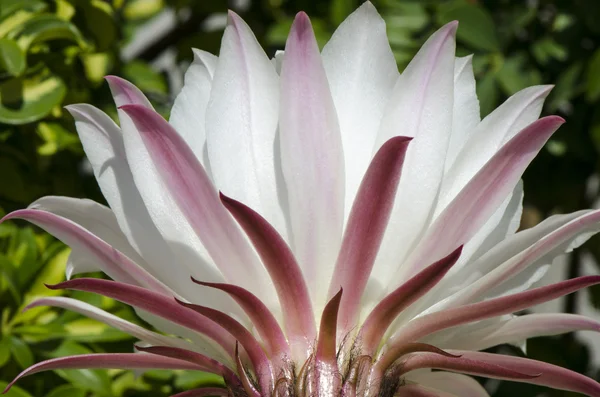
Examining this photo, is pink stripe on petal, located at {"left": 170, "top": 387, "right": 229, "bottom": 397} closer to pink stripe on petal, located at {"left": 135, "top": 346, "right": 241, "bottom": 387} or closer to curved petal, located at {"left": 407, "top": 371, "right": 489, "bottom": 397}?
pink stripe on petal, located at {"left": 135, "top": 346, "right": 241, "bottom": 387}

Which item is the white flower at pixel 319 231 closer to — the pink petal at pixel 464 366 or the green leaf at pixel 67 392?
the pink petal at pixel 464 366

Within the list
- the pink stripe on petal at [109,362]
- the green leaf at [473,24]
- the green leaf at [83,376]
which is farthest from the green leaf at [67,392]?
the green leaf at [473,24]

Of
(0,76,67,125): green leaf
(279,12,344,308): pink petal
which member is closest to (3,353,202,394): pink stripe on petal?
(279,12,344,308): pink petal

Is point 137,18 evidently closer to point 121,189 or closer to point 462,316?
point 121,189

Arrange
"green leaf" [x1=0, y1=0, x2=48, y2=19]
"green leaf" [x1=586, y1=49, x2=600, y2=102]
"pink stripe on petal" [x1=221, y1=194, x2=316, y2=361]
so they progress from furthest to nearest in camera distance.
→ 1. "green leaf" [x1=586, y1=49, x2=600, y2=102]
2. "green leaf" [x1=0, y1=0, x2=48, y2=19]
3. "pink stripe on petal" [x1=221, y1=194, x2=316, y2=361]

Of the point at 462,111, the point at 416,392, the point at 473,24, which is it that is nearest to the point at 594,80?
the point at 473,24

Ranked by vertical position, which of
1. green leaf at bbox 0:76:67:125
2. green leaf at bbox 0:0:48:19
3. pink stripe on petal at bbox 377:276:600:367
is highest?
green leaf at bbox 0:0:48:19

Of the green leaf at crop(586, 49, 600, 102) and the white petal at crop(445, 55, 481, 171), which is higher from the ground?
the green leaf at crop(586, 49, 600, 102)
